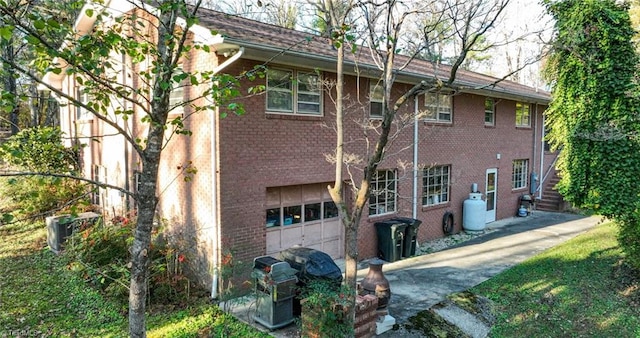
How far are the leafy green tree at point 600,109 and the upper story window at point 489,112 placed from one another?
531 centimetres

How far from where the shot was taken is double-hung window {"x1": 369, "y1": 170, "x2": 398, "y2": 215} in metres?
10.9

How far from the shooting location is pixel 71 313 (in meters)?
7.06

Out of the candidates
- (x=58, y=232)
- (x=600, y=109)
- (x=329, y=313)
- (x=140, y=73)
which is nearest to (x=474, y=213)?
(x=600, y=109)

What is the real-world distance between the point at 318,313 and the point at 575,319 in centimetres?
478

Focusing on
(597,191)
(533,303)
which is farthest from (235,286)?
(597,191)

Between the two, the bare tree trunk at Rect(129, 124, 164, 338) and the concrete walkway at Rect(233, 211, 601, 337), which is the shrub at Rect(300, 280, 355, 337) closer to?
the concrete walkway at Rect(233, 211, 601, 337)

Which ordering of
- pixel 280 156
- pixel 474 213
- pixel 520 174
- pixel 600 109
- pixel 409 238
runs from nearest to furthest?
pixel 280 156 < pixel 600 109 < pixel 409 238 < pixel 474 213 < pixel 520 174

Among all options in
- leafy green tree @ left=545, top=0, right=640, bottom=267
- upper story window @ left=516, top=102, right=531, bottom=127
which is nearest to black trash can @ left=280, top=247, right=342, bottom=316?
leafy green tree @ left=545, top=0, right=640, bottom=267

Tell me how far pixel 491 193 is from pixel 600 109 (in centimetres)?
700

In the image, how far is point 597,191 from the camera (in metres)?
8.89

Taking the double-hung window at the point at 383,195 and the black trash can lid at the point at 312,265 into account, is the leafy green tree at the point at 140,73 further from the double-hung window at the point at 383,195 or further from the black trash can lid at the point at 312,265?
the double-hung window at the point at 383,195

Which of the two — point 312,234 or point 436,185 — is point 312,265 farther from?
point 436,185

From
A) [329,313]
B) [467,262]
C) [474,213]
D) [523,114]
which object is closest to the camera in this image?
[329,313]

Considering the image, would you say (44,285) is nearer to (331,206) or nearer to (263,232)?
(263,232)
